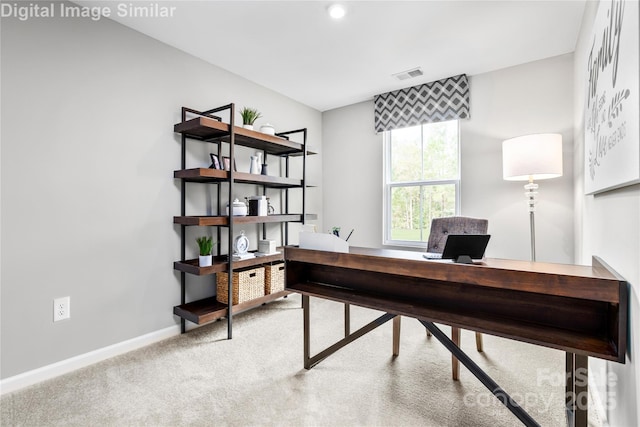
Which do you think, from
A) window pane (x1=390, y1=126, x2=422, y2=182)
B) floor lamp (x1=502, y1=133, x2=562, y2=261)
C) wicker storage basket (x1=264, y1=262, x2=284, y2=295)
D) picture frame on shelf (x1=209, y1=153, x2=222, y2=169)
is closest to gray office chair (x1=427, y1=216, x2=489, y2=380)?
floor lamp (x1=502, y1=133, x2=562, y2=261)

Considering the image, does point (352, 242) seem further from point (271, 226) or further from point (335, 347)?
point (335, 347)

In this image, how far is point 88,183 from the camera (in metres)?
2.23

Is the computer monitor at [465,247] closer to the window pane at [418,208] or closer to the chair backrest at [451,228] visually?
the chair backrest at [451,228]

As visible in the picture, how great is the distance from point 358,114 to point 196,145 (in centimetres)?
231

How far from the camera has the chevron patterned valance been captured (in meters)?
3.41

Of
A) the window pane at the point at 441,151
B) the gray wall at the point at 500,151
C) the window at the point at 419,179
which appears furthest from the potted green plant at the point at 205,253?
the gray wall at the point at 500,151

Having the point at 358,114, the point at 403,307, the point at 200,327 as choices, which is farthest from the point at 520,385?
the point at 358,114

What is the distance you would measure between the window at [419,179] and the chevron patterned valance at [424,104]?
184 mm

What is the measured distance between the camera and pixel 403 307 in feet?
5.18

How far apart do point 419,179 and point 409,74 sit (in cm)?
124

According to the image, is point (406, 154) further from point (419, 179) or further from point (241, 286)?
point (241, 286)

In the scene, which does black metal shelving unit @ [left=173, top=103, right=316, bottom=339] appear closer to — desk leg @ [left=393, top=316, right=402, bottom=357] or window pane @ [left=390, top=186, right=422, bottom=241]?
desk leg @ [left=393, top=316, right=402, bottom=357]

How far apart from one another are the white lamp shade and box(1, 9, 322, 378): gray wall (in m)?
2.68

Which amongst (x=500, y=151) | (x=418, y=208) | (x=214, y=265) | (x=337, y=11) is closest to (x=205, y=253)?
(x=214, y=265)
